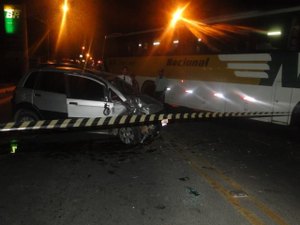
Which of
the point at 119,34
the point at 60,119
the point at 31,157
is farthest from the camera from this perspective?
the point at 119,34

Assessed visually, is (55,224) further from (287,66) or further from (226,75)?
(226,75)

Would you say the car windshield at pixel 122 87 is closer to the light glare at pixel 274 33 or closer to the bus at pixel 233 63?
the bus at pixel 233 63

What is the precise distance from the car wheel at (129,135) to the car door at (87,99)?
0.58 meters

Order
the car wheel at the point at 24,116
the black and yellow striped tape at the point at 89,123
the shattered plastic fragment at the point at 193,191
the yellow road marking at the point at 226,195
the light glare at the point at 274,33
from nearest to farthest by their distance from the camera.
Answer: the yellow road marking at the point at 226,195
the shattered plastic fragment at the point at 193,191
the black and yellow striped tape at the point at 89,123
the car wheel at the point at 24,116
the light glare at the point at 274,33

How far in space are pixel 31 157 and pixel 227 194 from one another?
419 cm

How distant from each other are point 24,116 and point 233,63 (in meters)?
6.98

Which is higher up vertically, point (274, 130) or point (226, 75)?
point (226, 75)

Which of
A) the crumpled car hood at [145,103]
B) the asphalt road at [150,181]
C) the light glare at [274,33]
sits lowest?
the asphalt road at [150,181]

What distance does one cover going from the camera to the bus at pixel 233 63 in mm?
9680

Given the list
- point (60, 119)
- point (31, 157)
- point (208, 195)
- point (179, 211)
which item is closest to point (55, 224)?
point (179, 211)

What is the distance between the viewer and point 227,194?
5.48 meters

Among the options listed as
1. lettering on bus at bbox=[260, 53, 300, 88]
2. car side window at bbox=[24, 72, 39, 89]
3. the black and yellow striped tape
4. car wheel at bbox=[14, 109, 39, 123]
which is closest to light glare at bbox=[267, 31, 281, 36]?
lettering on bus at bbox=[260, 53, 300, 88]

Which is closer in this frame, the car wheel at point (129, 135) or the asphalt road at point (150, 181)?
the asphalt road at point (150, 181)

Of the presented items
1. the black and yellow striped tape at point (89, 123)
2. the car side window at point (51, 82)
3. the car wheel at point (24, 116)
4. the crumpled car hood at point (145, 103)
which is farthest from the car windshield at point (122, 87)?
the car wheel at point (24, 116)
